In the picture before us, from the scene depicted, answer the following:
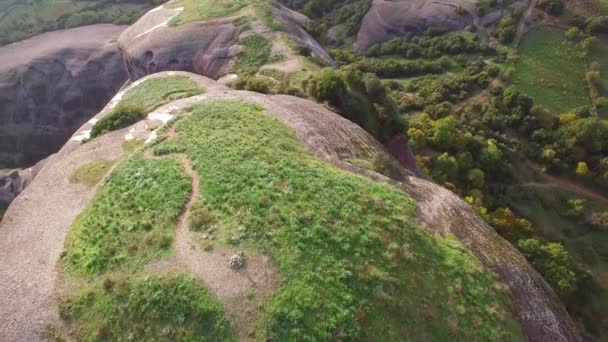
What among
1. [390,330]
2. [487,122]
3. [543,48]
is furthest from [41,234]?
[543,48]

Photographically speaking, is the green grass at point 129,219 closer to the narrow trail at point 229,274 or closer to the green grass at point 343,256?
the narrow trail at point 229,274

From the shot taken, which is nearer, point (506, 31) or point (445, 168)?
point (445, 168)

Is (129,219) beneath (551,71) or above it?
above

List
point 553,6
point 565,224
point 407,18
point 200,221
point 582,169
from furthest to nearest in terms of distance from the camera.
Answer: point 407,18
point 553,6
point 582,169
point 565,224
point 200,221

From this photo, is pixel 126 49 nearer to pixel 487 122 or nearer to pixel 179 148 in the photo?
pixel 179 148

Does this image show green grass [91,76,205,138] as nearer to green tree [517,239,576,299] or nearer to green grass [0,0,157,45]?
green tree [517,239,576,299]

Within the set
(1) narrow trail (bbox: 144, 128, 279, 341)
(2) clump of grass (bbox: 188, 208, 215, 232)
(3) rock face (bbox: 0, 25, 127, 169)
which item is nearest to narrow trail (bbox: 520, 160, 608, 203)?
(1) narrow trail (bbox: 144, 128, 279, 341)

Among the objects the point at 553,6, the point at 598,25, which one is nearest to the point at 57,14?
the point at 553,6

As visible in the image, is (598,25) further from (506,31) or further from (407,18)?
(407,18)

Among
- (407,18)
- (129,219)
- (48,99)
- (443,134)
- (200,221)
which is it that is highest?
(200,221)
